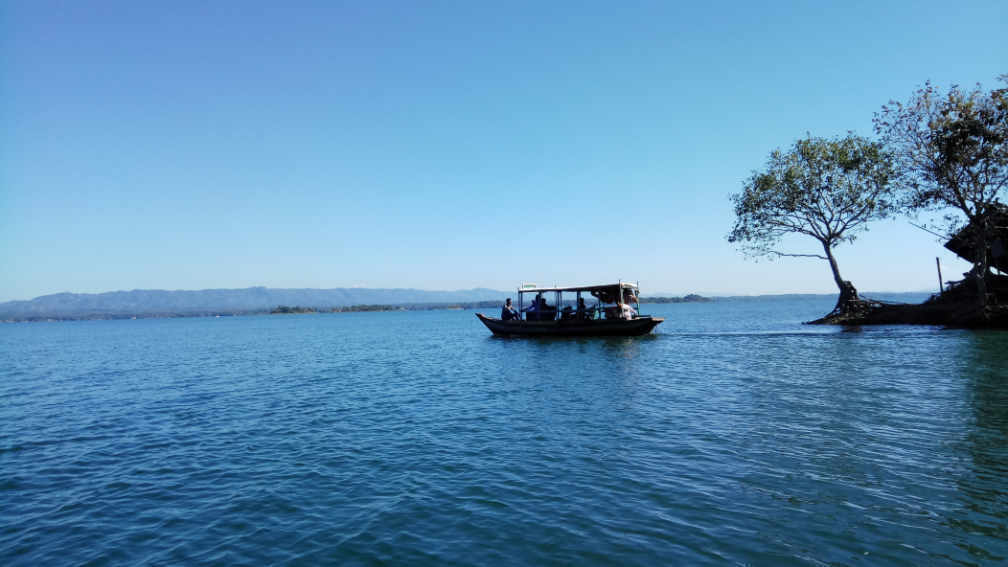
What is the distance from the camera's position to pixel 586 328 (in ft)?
131

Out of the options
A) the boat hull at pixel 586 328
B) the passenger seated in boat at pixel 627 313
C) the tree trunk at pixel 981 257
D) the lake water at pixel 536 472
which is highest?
the tree trunk at pixel 981 257

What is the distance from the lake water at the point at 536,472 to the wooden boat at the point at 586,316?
17.1 m

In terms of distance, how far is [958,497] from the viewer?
779 cm

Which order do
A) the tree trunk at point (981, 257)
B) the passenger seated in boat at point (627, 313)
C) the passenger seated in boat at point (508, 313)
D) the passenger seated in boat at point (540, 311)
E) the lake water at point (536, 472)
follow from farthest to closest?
the passenger seated in boat at point (508, 313) < the passenger seated in boat at point (540, 311) < the passenger seated in boat at point (627, 313) < the tree trunk at point (981, 257) < the lake water at point (536, 472)

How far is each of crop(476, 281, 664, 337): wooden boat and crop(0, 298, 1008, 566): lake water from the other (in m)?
17.1

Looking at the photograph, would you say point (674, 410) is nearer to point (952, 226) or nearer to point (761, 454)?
point (761, 454)

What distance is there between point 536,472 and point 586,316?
31.5m

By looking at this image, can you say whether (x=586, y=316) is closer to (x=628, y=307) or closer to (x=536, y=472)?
(x=628, y=307)

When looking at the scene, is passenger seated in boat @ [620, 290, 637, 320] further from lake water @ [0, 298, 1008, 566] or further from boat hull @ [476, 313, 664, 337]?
lake water @ [0, 298, 1008, 566]

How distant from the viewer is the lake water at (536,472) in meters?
7.02

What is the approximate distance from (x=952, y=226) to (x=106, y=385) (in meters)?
53.5

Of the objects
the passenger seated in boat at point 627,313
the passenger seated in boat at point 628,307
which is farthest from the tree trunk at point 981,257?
the passenger seated in boat at point 627,313

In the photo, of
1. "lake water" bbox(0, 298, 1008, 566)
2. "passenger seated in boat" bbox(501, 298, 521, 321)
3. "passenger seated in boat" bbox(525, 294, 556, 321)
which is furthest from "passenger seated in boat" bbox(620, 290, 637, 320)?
"lake water" bbox(0, 298, 1008, 566)

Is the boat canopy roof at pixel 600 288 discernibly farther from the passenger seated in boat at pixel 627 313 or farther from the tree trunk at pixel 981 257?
the tree trunk at pixel 981 257
